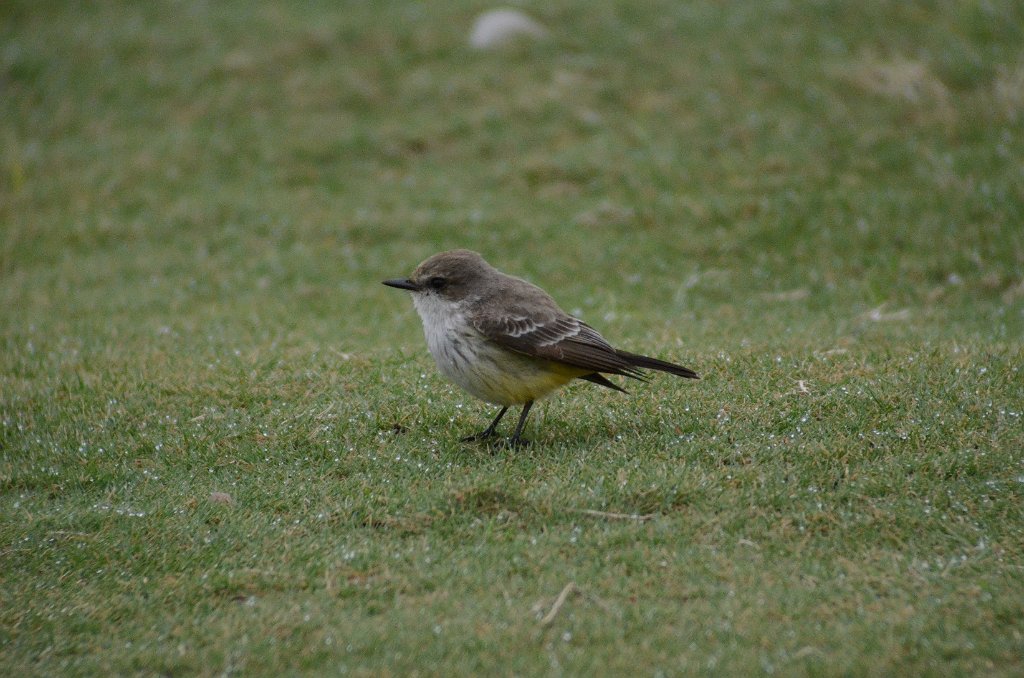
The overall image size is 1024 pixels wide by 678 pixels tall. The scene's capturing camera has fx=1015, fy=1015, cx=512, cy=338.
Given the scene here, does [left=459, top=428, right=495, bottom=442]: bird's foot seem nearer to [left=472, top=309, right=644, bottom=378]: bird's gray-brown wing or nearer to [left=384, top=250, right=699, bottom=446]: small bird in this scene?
[left=384, top=250, right=699, bottom=446]: small bird

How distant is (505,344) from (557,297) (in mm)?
4431

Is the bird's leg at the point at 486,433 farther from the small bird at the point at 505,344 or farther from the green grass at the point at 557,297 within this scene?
→ the green grass at the point at 557,297

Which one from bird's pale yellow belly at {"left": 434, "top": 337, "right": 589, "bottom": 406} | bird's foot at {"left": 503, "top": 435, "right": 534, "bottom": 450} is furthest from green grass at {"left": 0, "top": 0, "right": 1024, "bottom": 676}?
bird's pale yellow belly at {"left": 434, "top": 337, "right": 589, "bottom": 406}

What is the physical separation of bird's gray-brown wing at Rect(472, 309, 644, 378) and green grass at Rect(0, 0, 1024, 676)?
24.0 inches

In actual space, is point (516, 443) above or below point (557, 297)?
above

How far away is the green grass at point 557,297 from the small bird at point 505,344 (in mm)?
494

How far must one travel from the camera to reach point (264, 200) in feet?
45.5

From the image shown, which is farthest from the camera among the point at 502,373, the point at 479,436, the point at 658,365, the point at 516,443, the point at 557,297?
the point at 557,297

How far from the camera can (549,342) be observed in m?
7.05

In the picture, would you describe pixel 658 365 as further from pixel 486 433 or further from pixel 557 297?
pixel 557 297

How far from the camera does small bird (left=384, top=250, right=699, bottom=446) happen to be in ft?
23.0

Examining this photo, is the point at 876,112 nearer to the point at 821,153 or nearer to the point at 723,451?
the point at 821,153

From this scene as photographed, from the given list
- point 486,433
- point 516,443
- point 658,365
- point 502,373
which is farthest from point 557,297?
point 658,365

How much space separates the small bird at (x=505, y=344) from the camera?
7.01 meters
